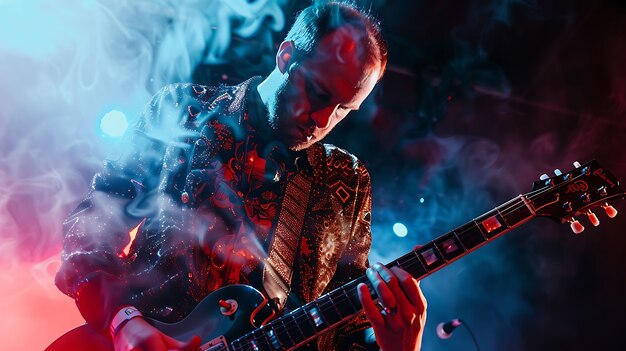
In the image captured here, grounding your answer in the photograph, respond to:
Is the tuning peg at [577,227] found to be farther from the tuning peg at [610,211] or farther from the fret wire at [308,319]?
the fret wire at [308,319]

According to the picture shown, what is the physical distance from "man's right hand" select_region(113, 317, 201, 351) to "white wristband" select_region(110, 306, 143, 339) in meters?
0.02

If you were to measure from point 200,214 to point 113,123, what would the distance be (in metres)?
2.01

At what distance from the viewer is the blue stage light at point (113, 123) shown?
144 inches

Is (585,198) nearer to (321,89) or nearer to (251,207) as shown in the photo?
(321,89)

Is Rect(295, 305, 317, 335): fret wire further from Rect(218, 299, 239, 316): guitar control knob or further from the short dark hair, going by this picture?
the short dark hair

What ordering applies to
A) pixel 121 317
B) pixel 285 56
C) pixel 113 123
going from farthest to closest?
pixel 113 123, pixel 285 56, pixel 121 317

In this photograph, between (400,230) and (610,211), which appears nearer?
(610,211)

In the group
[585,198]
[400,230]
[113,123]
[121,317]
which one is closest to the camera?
[121,317]

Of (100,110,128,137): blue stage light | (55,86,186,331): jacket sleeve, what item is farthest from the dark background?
(55,86,186,331): jacket sleeve

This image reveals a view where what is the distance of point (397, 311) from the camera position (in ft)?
6.24

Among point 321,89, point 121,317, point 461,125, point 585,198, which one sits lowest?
point 585,198

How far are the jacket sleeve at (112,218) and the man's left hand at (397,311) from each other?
3.75ft

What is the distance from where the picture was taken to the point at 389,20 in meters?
4.17

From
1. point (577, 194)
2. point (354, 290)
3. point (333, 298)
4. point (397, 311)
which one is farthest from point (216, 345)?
point (577, 194)
